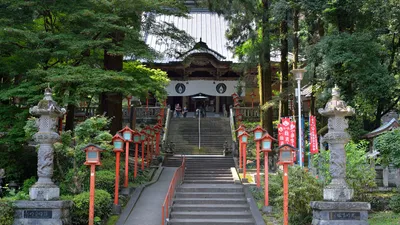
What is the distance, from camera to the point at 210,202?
14484 mm

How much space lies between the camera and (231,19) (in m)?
20.7

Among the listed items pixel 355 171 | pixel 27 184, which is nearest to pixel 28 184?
pixel 27 184

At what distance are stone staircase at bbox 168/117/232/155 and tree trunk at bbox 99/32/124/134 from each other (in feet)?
23.5

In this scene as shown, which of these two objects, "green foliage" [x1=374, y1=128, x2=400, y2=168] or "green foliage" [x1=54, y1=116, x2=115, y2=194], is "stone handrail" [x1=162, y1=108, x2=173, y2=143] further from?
"green foliage" [x1=374, y1=128, x2=400, y2=168]

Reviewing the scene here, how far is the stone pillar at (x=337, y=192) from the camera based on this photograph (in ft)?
35.0

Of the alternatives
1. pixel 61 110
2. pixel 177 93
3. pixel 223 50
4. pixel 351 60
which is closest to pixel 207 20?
pixel 223 50

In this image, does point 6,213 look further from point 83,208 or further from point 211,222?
point 211,222

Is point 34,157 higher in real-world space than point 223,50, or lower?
lower

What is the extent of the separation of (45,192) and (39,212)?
1.62 feet

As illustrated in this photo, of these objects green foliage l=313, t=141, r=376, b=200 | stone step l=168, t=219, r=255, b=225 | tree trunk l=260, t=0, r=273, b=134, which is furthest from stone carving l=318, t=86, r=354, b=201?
tree trunk l=260, t=0, r=273, b=134

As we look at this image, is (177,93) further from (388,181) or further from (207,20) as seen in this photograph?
(388,181)

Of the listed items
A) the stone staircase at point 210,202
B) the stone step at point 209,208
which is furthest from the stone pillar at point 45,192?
the stone step at point 209,208

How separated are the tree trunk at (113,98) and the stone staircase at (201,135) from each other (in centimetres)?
716

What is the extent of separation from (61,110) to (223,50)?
25.4 meters
